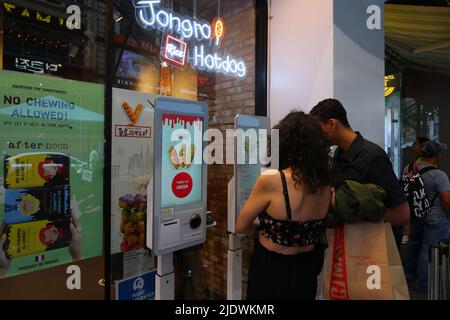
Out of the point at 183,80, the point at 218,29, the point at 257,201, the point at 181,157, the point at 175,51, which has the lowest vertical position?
the point at 257,201

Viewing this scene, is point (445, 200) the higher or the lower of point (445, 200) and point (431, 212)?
the higher

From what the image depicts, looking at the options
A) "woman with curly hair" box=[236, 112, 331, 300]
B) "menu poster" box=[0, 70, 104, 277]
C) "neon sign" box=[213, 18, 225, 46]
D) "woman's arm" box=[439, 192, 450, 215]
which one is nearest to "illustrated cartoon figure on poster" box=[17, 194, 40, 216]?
"menu poster" box=[0, 70, 104, 277]

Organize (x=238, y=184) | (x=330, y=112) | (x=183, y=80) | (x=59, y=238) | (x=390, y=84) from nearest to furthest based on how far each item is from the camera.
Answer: (x=330, y=112) < (x=238, y=184) < (x=59, y=238) < (x=183, y=80) < (x=390, y=84)

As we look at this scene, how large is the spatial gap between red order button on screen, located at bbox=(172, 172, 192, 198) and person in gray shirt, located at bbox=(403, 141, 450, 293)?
9.25ft

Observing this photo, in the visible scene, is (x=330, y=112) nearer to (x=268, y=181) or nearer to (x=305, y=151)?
(x=305, y=151)

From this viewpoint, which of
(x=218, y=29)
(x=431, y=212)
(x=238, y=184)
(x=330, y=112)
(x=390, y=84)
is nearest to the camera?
(x=330, y=112)

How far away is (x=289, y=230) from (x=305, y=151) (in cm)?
39

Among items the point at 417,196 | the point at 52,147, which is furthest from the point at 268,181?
the point at 417,196

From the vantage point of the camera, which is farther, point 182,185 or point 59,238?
point 59,238

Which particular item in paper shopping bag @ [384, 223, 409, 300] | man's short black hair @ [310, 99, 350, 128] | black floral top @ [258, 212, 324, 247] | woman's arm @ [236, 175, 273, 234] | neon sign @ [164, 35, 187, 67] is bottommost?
paper shopping bag @ [384, 223, 409, 300]

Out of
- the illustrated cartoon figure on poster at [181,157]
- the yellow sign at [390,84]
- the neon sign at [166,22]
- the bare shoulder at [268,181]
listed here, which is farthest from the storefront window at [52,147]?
the yellow sign at [390,84]

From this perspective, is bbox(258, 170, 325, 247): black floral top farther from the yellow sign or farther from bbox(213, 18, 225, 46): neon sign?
the yellow sign

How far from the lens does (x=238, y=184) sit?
2.10 metres

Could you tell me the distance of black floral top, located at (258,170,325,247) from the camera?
5.17 feet
